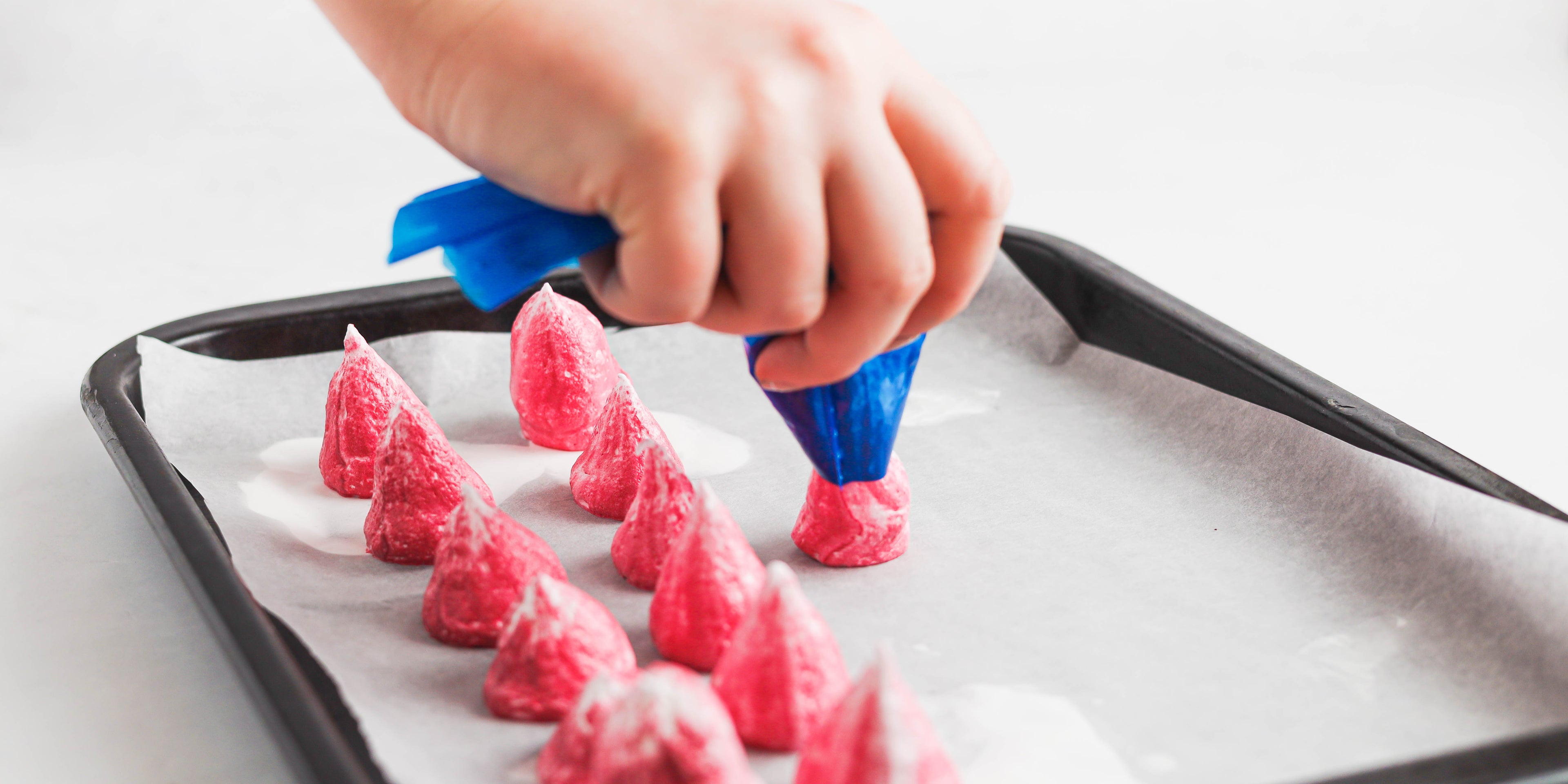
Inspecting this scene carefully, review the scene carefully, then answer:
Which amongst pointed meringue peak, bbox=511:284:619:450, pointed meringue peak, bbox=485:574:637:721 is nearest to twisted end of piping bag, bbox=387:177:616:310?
pointed meringue peak, bbox=485:574:637:721

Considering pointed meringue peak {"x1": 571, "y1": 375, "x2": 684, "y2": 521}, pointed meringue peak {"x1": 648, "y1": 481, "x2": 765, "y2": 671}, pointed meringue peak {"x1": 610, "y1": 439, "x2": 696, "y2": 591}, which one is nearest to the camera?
pointed meringue peak {"x1": 648, "y1": 481, "x2": 765, "y2": 671}

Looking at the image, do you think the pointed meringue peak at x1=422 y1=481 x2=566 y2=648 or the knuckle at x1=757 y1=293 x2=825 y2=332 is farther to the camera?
the pointed meringue peak at x1=422 y1=481 x2=566 y2=648

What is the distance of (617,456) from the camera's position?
138 cm

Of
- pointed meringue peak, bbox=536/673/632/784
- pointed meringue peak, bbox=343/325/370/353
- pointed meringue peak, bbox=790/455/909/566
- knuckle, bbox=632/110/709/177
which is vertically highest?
knuckle, bbox=632/110/709/177

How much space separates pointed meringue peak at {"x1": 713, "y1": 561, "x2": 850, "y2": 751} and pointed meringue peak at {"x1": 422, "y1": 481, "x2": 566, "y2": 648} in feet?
0.71

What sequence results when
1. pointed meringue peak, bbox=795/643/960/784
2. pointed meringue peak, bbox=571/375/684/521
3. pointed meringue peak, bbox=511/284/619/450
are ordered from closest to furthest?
1. pointed meringue peak, bbox=795/643/960/784
2. pointed meringue peak, bbox=571/375/684/521
3. pointed meringue peak, bbox=511/284/619/450

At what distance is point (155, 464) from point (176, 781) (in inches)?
14.5

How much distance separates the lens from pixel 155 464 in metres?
1.26

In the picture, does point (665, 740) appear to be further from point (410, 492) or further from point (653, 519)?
point (410, 492)

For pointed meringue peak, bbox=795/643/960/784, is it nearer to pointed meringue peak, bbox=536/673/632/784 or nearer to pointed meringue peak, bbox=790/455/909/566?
pointed meringue peak, bbox=536/673/632/784

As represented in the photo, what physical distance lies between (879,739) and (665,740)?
139 millimetres

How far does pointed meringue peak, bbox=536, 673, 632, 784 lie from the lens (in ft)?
3.03

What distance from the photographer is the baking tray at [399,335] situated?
2.94 ft

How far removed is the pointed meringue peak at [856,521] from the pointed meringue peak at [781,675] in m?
0.24
